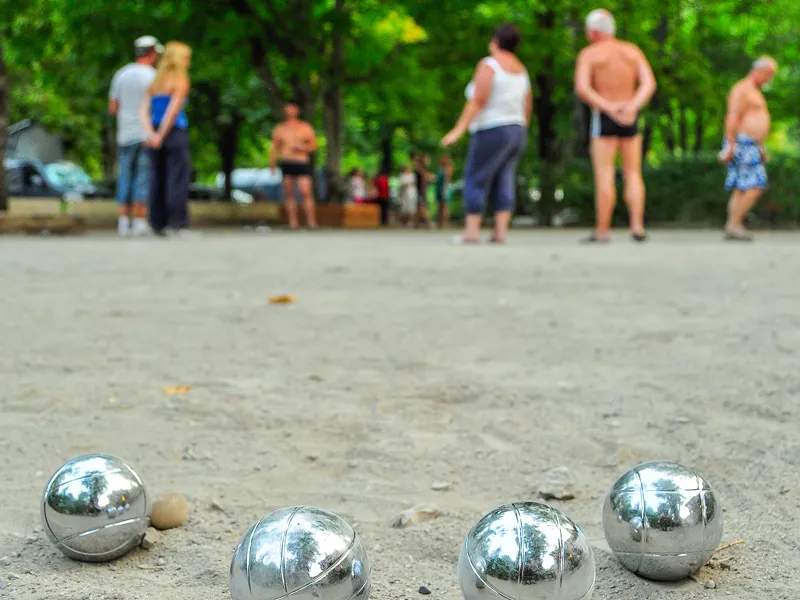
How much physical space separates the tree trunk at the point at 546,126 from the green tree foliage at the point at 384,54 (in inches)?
1.2

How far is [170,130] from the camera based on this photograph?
12086 mm

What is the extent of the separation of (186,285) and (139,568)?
15.6 feet

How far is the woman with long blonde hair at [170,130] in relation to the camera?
1180 centimetres

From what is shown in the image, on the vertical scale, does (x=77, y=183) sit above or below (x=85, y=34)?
below

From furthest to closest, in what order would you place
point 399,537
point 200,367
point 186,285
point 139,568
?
point 186,285, point 200,367, point 399,537, point 139,568

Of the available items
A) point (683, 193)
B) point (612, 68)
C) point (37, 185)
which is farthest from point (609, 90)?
point (37, 185)

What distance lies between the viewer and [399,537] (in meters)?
2.48

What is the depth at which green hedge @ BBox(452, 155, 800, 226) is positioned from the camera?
22.1 m

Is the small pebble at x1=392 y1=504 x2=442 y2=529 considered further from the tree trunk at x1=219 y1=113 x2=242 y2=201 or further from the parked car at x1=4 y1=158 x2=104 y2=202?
the parked car at x1=4 y1=158 x2=104 y2=202

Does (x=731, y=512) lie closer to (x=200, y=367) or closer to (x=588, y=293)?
(x=200, y=367)

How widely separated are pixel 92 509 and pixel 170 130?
1046 centimetres

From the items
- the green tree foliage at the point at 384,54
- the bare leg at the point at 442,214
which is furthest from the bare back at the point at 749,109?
the bare leg at the point at 442,214

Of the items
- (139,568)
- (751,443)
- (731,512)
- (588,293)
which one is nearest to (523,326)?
(588,293)

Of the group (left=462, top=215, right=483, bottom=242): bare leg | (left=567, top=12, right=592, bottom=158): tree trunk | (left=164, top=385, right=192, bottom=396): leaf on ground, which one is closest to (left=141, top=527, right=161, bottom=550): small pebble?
(left=164, top=385, right=192, bottom=396): leaf on ground
